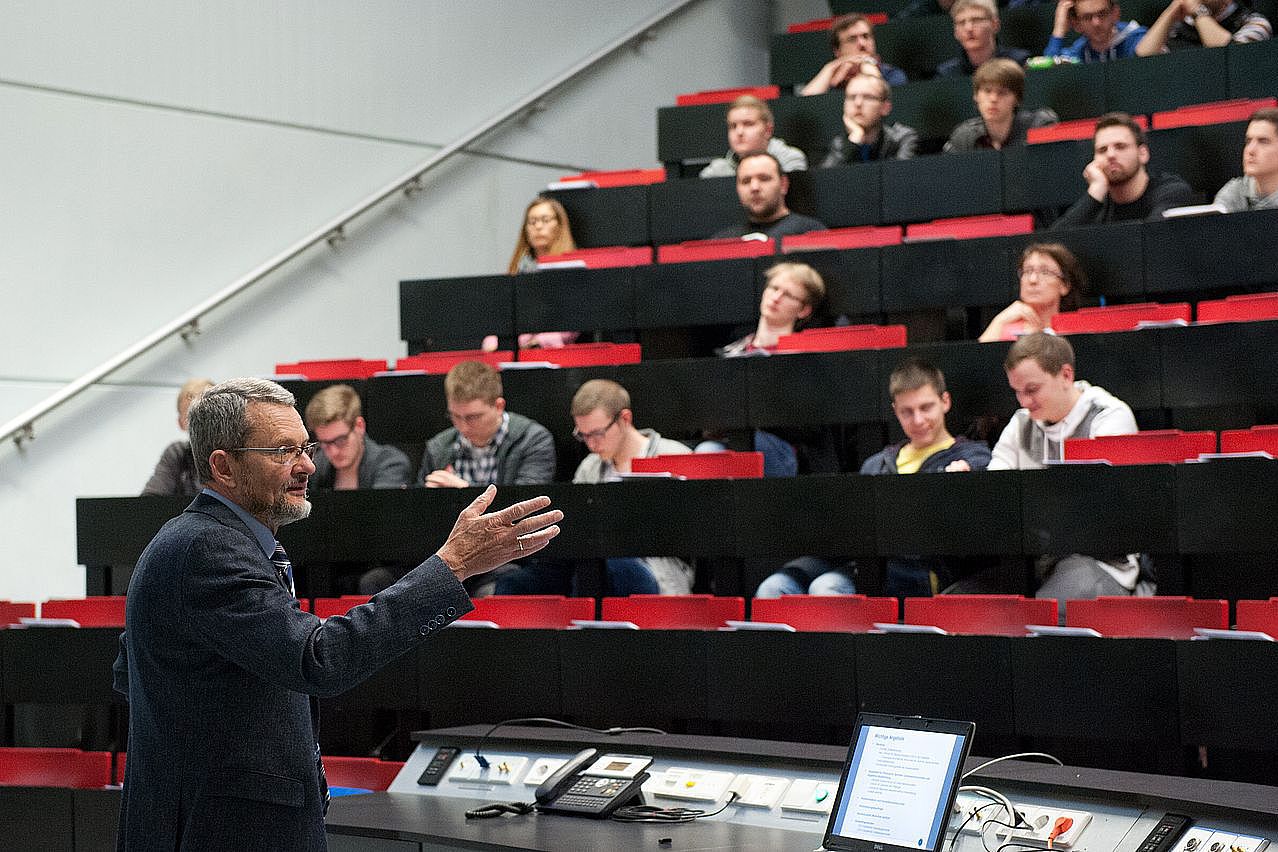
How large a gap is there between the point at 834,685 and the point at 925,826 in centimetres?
106

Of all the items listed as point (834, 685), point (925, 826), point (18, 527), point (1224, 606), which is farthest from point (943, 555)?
point (18, 527)

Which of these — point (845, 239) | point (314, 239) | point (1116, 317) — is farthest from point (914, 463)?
point (314, 239)

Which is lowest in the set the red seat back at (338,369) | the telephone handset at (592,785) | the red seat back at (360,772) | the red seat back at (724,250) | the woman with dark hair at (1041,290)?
the red seat back at (360,772)

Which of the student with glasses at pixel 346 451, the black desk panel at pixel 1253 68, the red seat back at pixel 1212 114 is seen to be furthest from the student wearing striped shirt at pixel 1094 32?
the student with glasses at pixel 346 451

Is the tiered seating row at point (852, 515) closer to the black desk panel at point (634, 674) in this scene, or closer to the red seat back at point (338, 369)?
the black desk panel at point (634, 674)

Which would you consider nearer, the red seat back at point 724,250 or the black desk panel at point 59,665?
the black desk panel at point 59,665

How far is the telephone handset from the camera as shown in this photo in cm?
194

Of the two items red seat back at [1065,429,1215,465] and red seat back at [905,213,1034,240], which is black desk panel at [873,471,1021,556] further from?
red seat back at [905,213,1034,240]

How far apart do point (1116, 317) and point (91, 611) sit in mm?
2069

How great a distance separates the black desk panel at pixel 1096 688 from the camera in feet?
7.73

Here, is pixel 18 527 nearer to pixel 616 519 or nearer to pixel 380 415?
pixel 380 415

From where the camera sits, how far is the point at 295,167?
185 inches

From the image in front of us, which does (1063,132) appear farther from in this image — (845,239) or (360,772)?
(360,772)

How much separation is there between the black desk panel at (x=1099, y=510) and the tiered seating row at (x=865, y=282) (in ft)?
2.82
